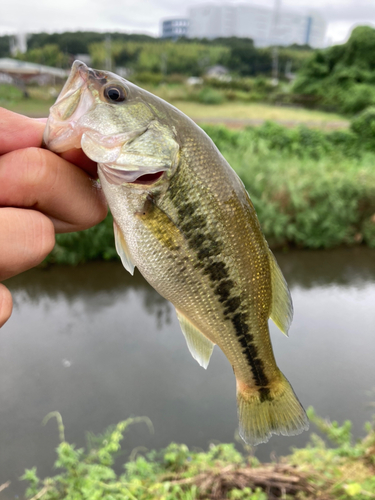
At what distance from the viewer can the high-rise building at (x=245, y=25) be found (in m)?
39.9

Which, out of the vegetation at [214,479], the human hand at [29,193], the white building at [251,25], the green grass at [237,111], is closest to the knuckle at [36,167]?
the human hand at [29,193]

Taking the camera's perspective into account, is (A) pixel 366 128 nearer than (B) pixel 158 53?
Yes

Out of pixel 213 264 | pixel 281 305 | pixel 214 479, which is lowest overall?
pixel 214 479

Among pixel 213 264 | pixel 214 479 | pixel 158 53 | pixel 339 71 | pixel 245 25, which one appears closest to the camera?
pixel 213 264

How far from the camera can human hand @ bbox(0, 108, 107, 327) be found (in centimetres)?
91

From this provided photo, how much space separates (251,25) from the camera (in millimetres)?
46844

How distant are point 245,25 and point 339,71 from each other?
73.0ft

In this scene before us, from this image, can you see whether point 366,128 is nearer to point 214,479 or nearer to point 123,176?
point 214,479

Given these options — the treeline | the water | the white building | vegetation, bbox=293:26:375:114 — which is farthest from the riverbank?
the white building

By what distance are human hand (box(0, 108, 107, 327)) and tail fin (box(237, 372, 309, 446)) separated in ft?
2.89

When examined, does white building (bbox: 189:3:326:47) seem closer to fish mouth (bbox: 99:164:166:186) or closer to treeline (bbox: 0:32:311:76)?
treeline (bbox: 0:32:311:76)

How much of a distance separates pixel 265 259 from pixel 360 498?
2.37 m

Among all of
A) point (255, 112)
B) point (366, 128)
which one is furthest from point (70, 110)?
point (255, 112)

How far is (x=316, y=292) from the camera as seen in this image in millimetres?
6789
